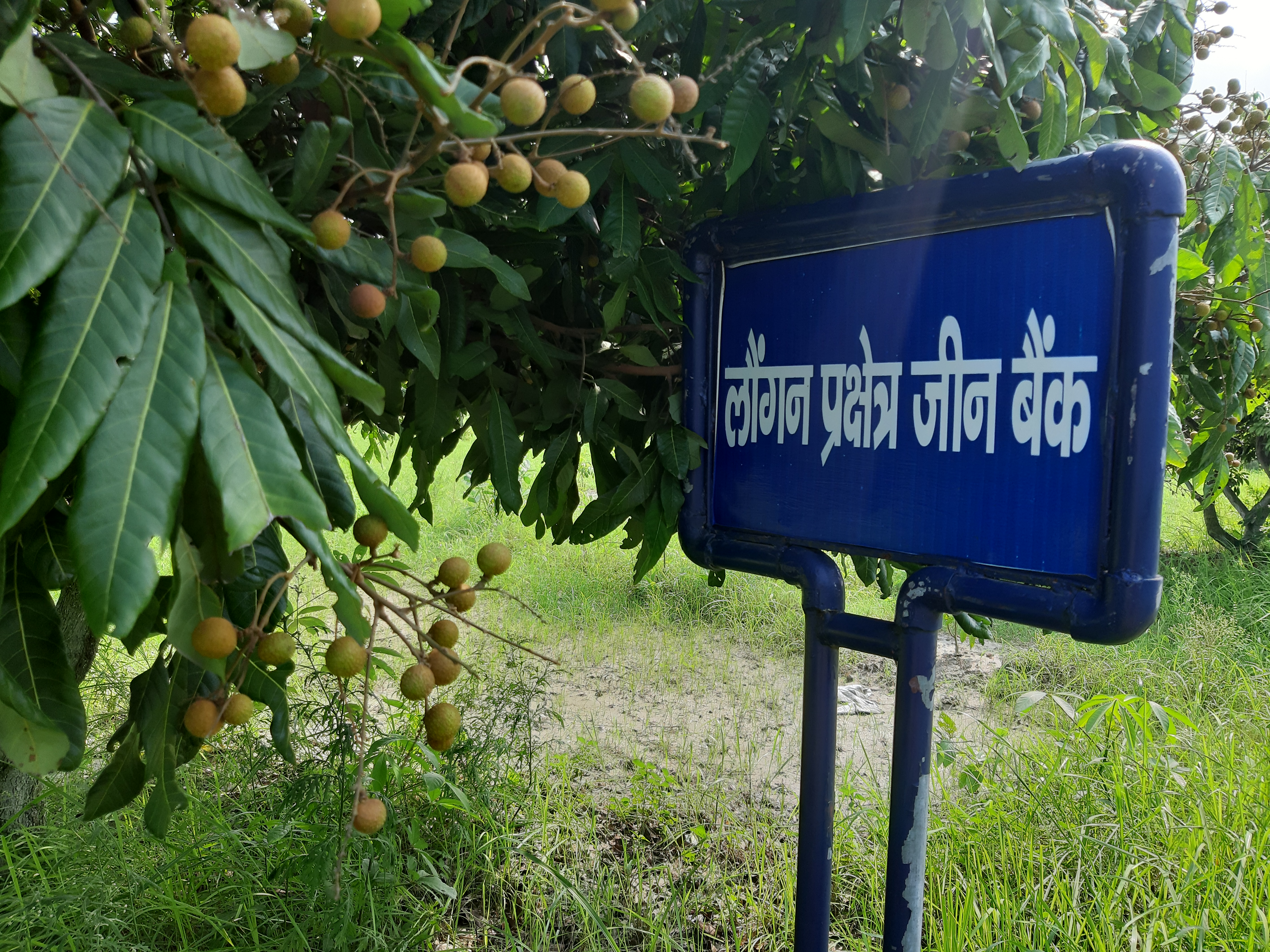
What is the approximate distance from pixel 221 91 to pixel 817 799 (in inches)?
34.3

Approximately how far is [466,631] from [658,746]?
1.24 m

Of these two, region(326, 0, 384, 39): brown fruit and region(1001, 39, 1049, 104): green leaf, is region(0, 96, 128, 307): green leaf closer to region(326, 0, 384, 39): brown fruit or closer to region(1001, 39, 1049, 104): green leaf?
region(326, 0, 384, 39): brown fruit

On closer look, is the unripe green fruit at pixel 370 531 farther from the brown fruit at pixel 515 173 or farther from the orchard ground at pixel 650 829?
the orchard ground at pixel 650 829

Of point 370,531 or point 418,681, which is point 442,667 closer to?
point 418,681

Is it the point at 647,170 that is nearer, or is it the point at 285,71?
the point at 285,71

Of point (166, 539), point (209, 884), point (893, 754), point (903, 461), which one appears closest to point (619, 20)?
point (166, 539)

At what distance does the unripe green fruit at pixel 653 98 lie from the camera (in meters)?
0.62

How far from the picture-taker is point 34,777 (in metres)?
1.71

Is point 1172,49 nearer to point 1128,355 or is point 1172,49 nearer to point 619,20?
point 1128,355

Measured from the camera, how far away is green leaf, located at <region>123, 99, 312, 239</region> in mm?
555

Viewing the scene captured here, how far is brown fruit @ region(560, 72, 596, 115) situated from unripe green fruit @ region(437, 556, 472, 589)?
38 centimetres

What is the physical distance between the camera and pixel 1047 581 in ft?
2.67

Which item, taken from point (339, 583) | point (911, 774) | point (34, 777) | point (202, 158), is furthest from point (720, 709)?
point (202, 158)

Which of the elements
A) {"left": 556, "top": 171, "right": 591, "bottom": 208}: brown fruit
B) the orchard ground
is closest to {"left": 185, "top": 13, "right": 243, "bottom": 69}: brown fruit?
{"left": 556, "top": 171, "right": 591, "bottom": 208}: brown fruit
